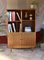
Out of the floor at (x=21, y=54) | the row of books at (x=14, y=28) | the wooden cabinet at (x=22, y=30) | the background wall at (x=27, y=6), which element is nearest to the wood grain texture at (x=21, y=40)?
the wooden cabinet at (x=22, y=30)

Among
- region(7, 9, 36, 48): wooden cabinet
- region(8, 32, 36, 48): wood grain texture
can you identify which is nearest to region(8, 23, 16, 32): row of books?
region(7, 9, 36, 48): wooden cabinet

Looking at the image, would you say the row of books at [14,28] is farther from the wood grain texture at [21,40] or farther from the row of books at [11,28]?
the wood grain texture at [21,40]

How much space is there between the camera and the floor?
461cm

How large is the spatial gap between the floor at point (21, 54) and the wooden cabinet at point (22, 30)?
0.99 feet

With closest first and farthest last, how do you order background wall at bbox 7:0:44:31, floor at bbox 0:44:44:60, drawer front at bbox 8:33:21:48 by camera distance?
floor at bbox 0:44:44:60 < drawer front at bbox 8:33:21:48 < background wall at bbox 7:0:44:31

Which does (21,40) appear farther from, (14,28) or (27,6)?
(27,6)

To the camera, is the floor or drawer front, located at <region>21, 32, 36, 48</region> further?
drawer front, located at <region>21, 32, 36, 48</region>

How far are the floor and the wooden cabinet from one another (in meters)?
0.30

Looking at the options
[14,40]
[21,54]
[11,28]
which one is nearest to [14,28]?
[11,28]

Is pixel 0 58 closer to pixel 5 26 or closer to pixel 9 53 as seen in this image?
pixel 9 53

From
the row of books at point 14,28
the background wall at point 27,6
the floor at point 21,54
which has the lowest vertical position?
the floor at point 21,54

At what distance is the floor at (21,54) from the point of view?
4614 millimetres

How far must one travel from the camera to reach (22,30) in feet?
19.2

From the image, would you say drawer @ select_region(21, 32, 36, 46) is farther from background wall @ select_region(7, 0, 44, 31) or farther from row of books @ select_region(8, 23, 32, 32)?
background wall @ select_region(7, 0, 44, 31)
